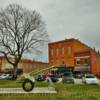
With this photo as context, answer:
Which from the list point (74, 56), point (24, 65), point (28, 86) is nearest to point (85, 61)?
point (74, 56)

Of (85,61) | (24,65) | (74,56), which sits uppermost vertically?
(74,56)

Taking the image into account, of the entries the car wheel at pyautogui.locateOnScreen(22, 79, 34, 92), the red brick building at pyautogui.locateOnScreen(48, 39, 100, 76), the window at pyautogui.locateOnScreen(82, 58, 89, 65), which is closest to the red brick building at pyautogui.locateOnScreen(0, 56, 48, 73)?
the red brick building at pyautogui.locateOnScreen(48, 39, 100, 76)

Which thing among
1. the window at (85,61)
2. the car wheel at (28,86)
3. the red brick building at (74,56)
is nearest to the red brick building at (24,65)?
the red brick building at (74,56)

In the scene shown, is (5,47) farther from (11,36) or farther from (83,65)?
(83,65)

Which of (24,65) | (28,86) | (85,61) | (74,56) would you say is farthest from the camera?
(24,65)

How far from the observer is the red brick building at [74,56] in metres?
87.6

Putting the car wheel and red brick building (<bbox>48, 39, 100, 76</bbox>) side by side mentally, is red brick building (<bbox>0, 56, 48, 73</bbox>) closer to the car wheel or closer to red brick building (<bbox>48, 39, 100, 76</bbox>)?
red brick building (<bbox>48, 39, 100, 76</bbox>)

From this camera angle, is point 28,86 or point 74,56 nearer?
point 28,86

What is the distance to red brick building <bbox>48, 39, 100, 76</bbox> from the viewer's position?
87556 mm

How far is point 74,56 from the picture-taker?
3625 inches

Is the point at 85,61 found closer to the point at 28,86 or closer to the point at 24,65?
the point at 24,65

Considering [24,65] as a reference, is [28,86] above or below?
below

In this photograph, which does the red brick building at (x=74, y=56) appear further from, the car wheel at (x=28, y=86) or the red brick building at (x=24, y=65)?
the car wheel at (x=28, y=86)

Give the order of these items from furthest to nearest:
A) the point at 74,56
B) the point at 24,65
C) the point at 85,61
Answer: the point at 24,65 < the point at 74,56 < the point at 85,61
